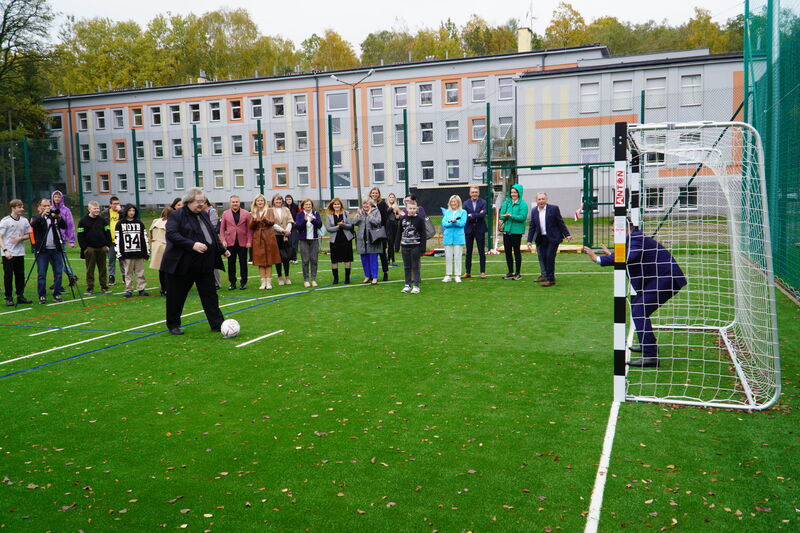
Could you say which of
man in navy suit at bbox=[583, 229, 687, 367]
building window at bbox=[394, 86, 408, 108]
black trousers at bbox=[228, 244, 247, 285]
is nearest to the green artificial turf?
man in navy suit at bbox=[583, 229, 687, 367]

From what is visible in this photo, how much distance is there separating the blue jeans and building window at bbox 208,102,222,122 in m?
36.1

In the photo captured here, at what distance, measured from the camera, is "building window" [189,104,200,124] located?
4659 centimetres

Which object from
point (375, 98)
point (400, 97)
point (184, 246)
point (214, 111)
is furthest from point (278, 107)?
point (184, 246)

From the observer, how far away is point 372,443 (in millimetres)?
4766

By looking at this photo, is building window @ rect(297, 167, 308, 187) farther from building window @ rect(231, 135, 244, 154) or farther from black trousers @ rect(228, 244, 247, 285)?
building window @ rect(231, 135, 244, 154)

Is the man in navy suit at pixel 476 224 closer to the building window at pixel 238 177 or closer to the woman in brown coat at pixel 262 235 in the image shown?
the woman in brown coat at pixel 262 235

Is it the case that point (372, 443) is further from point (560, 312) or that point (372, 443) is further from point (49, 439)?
point (560, 312)

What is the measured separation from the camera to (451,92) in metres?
42.4

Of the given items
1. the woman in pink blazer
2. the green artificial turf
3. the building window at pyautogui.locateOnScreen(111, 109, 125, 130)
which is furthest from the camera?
the building window at pyautogui.locateOnScreen(111, 109, 125, 130)

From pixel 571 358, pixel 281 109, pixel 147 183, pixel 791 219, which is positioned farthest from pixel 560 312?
pixel 281 109

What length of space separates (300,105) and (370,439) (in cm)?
4258

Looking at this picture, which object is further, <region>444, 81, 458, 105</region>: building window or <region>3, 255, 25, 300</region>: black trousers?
<region>444, 81, 458, 105</region>: building window

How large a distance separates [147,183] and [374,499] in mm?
22032

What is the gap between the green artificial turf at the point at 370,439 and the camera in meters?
3.77
